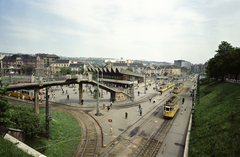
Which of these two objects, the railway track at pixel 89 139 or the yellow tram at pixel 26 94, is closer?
the railway track at pixel 89 139

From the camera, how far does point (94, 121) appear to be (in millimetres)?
26484

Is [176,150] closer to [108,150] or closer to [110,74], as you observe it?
[108,150]

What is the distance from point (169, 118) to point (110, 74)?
147 feet

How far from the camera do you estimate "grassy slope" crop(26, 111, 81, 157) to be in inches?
618

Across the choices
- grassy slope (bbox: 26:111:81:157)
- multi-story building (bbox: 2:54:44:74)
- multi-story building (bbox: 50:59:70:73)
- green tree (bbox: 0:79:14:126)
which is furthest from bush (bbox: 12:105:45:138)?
multi-story building (bbox: 50:59:70:73)

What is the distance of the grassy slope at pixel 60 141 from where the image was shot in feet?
51.5

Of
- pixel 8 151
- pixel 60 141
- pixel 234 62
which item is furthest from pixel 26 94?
pixel 234 62

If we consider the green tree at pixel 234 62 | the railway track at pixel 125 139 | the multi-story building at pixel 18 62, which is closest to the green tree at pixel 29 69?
the multi-story building at pixel 18 62

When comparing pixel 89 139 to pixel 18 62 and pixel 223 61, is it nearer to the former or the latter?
pixel 223 61

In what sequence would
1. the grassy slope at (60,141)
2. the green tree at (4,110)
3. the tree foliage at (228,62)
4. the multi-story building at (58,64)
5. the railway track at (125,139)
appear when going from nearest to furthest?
the green tree at (4,110)
the grassy slope at (60,141)
the railway track at (125,139)
the tree foliage at (228,62)
the multi-story building at (58,64)

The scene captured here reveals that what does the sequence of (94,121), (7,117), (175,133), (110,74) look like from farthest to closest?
(110,74), (94,121), (175,133), (7,117)

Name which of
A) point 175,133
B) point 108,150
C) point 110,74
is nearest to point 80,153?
point 108,150

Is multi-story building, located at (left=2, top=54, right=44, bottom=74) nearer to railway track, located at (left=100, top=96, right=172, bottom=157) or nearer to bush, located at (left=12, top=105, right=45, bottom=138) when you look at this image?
bush, located at (left=12, top=105, right=45, bottom=138)

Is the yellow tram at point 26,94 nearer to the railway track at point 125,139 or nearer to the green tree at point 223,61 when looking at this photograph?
the railway track at point 125,139
